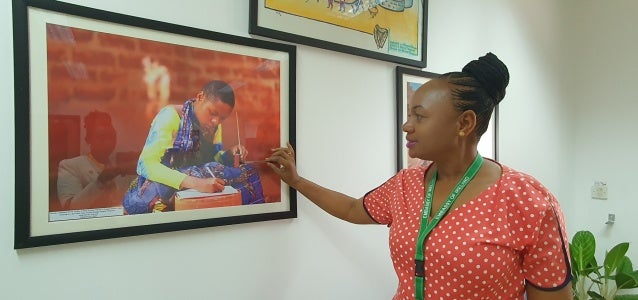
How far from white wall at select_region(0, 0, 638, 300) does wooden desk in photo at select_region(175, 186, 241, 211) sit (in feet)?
0.27

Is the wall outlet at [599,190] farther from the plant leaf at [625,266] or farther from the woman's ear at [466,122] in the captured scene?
the woman's ear at [466,122]

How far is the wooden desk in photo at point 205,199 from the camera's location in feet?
3.43

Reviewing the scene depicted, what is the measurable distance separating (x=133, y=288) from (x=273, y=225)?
438 mm

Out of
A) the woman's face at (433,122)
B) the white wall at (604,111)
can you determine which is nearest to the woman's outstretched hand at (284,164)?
the woman's face at (433,122)

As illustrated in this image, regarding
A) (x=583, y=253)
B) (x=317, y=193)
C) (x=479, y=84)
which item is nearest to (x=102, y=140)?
(x=317, y=193)

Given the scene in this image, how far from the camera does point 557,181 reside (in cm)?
256

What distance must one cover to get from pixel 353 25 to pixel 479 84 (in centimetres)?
58

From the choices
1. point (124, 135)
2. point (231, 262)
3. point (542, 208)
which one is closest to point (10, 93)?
point (124, 135)

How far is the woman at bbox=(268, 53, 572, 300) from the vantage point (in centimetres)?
92

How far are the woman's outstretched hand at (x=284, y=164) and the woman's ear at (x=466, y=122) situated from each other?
1.70 ft

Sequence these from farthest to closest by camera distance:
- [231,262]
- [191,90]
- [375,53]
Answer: [375,53] → [231,262] → [191,90]

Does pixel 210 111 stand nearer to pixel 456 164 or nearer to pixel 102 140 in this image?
pixel 102 140

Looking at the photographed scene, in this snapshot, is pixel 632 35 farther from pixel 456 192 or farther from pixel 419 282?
pixel 419 282

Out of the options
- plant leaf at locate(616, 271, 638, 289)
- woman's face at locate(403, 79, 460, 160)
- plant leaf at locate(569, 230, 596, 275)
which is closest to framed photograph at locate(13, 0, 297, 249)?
woman's face at locate(403, 79, 460, 160)
